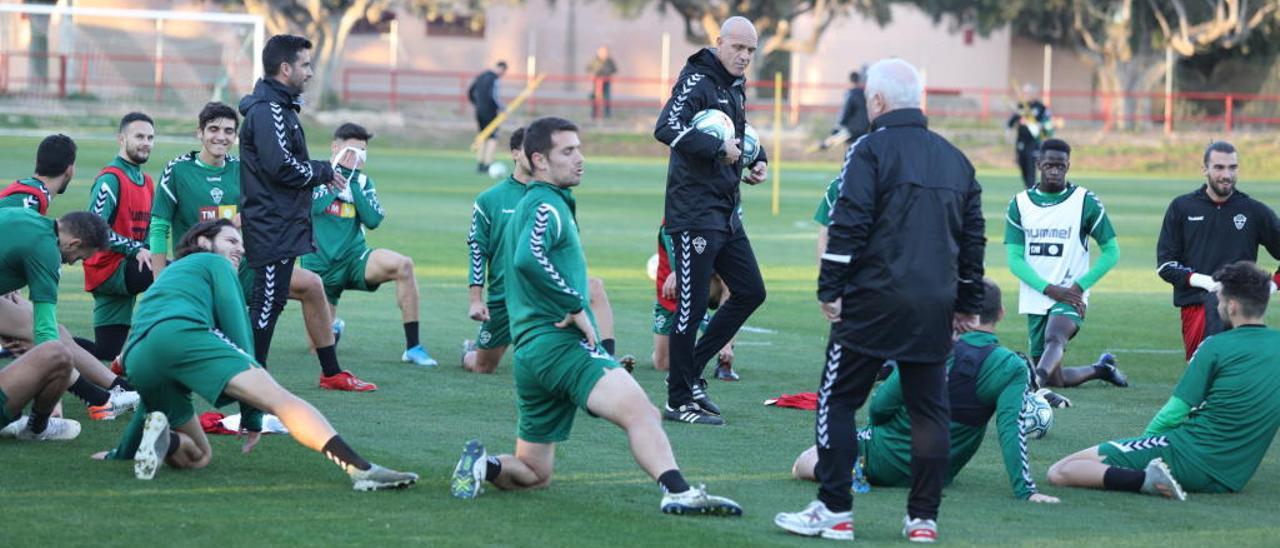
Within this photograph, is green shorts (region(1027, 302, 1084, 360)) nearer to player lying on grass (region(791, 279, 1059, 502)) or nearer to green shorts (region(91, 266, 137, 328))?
player lying on grass (region(791, 279, 1059, 502))

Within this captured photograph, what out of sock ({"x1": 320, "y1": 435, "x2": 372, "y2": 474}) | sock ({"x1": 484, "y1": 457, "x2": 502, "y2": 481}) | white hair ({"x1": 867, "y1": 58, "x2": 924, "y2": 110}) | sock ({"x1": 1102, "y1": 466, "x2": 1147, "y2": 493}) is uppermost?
white hair ({"x1": 867, "y1": 58, "x2": 924, "y2": 110})

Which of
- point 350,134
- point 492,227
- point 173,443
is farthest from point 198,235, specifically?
point 350,134

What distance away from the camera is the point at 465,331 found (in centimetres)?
1411

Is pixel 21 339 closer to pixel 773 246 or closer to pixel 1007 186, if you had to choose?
pixel 773 246

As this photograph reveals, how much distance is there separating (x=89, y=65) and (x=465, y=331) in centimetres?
2744

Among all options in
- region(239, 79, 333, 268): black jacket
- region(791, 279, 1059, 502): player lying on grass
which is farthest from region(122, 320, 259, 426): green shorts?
region(791, 279, 1059, 502): player lying on grass

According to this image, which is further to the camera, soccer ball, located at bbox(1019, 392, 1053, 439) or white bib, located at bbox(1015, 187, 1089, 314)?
white bib, located at bbox(1015, 187, 1089, 314)

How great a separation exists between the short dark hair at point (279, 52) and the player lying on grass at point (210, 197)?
45.7 inches

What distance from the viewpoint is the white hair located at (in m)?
6.75

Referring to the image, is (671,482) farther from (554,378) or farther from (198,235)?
(198,235)

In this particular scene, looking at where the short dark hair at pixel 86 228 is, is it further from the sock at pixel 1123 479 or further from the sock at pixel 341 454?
the sock at pixel 1123 479

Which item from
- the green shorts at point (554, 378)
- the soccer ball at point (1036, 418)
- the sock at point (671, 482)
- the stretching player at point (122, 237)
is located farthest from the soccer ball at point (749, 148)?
the stretching player at point (122, 237)

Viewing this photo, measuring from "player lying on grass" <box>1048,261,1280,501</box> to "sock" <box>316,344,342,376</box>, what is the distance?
4.69 meters

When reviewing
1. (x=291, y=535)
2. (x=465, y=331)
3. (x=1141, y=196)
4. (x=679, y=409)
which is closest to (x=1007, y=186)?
(x=1141, y=196)
